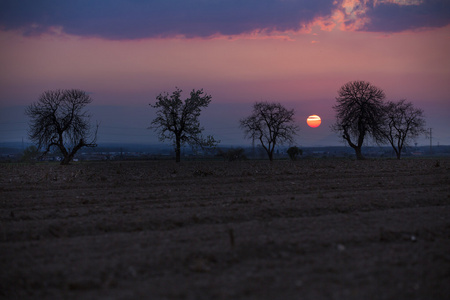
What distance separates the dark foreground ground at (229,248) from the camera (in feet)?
19.8

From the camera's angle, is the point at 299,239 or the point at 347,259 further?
the point at 299,239

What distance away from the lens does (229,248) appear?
7.80m

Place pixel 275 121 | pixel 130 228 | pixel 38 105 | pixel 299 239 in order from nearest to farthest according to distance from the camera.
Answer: pixel 299 239, pixel 130 228, pixel 38 105, pixel 275 121

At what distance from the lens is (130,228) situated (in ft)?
31.7

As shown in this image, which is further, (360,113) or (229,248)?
(360,113)

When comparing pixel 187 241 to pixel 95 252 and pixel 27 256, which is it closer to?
pixel 95 252

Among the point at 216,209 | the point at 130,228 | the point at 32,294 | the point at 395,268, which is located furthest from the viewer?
the point at 216,209

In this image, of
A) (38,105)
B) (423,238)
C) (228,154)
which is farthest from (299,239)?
(228,154)

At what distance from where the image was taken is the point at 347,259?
7.20 metres

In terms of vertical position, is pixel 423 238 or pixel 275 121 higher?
pixel 275 121

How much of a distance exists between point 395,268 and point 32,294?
5.98 metres

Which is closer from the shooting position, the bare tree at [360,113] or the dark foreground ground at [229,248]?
the dark foreground ground at [229,248]

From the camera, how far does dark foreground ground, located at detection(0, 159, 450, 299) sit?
602cm

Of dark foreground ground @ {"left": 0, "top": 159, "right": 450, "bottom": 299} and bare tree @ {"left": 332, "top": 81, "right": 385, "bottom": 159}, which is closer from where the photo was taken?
dark foreground ground @ {"left": 0, "top": 159, "right": 450, "bottom": 299}
